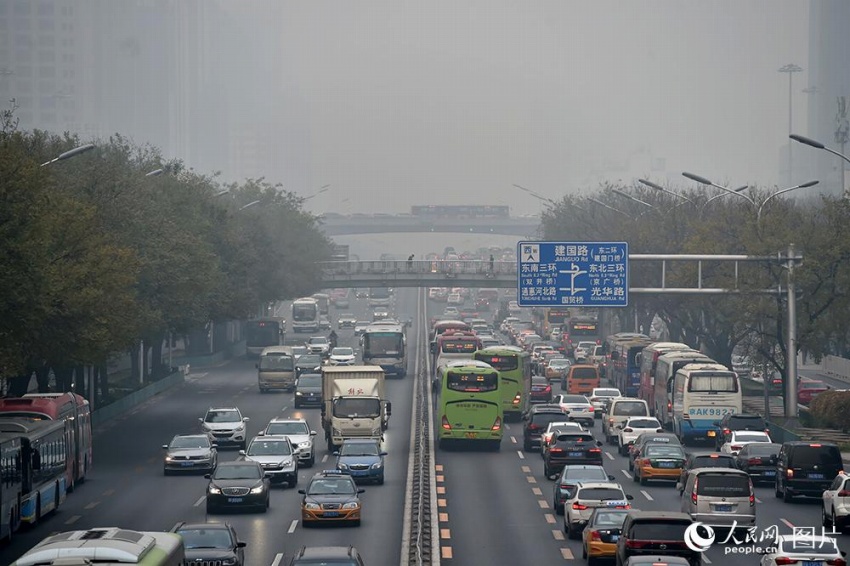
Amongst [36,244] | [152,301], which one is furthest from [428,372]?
[36,244]

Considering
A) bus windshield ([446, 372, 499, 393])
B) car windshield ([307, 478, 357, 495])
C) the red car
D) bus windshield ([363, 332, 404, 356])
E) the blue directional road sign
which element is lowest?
the red car

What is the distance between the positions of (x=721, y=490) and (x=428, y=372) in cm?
6501

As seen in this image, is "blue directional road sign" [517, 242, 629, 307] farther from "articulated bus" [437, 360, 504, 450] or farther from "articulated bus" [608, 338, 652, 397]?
"articulated bus" [608, 338, 652, 397]

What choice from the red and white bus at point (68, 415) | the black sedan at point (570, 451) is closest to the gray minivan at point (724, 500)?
the black sedan at point (570, 451)

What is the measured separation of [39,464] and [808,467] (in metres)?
23.7

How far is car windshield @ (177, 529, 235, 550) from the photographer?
31.4m

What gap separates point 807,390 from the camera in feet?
288

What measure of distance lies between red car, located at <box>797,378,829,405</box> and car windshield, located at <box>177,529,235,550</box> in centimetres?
6059

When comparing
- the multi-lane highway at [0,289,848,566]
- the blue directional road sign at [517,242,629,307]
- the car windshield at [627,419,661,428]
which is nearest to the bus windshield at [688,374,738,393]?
the multi-lane highway at [0,289,848,566]

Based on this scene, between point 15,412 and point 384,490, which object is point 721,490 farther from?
point 15,412

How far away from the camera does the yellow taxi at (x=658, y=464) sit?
5144 centimetres

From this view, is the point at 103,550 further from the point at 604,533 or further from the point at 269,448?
the point at 269,448

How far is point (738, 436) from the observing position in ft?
185

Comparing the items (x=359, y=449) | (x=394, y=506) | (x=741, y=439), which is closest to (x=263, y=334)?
(x=741, y=439)
